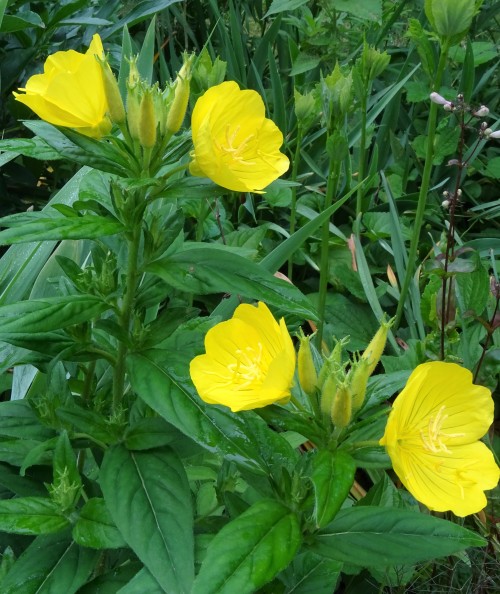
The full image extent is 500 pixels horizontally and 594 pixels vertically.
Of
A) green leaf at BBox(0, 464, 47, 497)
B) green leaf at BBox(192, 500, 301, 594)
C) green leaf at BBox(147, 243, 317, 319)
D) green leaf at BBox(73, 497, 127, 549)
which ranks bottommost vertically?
green leaf at BBox(0, 464, 47, 497)

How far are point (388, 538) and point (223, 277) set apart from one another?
1.08 feet

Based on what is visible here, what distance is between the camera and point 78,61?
0.85 meters

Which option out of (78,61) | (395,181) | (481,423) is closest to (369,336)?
(395,181)

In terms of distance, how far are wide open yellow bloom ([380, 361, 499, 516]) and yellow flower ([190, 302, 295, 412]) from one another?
12cm

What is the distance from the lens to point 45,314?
0.82m

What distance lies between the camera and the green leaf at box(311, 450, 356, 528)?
2.17ft

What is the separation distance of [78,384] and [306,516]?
443 millimetres

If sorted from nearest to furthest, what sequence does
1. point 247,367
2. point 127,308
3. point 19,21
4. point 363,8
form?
point 247,367 → point 127,308 → point 19,21 → point 363,8

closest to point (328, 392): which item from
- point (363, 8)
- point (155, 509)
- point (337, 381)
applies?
point (337, 381)

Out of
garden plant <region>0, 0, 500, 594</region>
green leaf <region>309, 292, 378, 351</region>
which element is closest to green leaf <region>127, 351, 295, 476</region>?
garden plant <region>0, 0, 500, 594</region>

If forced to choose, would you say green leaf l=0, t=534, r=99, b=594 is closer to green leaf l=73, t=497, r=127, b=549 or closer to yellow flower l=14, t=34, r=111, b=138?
green leaf l=73, t=497, r=127, b=549

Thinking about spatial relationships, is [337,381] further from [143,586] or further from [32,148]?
[32,148]

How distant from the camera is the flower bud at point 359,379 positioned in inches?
29.4

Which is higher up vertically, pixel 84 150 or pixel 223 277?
pixel 84 150
